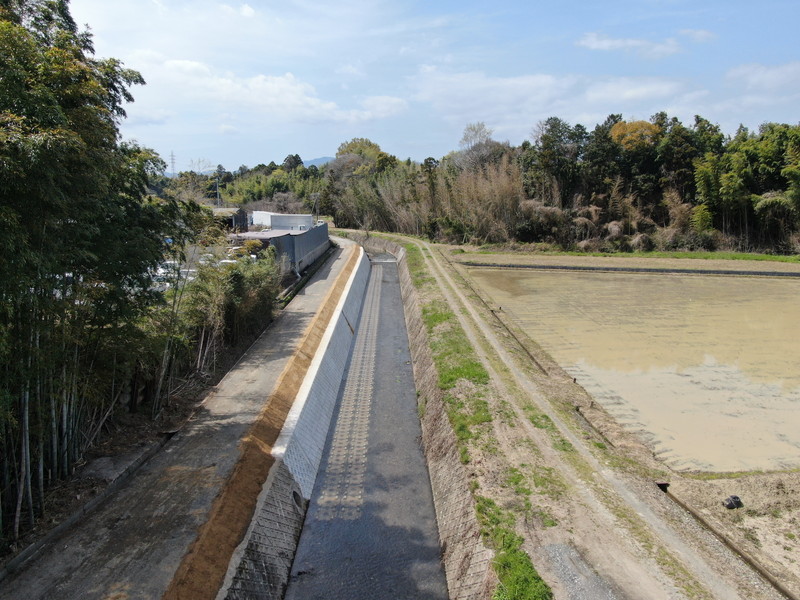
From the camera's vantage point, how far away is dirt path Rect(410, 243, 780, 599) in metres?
5.56

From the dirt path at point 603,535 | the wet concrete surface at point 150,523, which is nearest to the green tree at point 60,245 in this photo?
the wet concrete surface at point 150,523

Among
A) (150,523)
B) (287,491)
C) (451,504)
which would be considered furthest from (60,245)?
(451,504)

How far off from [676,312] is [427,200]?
3262cm

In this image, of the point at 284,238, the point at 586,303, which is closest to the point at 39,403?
the point at 284,238

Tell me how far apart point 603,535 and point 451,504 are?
230 cm

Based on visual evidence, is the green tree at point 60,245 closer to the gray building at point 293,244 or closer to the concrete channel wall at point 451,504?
the concrete channel wall at point 451,504

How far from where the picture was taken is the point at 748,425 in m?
10.4

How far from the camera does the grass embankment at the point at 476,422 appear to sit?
18.3 ft

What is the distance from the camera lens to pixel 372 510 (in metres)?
8.10

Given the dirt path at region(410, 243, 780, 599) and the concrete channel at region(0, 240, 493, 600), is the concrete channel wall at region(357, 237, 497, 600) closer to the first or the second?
the concrete channel at region(0, 240, 493, 600)

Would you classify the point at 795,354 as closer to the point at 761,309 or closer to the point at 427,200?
the point at 761,309

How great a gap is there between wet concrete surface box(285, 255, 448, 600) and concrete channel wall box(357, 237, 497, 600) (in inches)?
6.9

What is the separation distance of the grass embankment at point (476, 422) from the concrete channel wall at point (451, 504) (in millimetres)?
150

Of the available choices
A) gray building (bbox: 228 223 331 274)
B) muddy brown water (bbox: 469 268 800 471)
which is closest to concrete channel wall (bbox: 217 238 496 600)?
muddy brown water (bbox: 469 268 800 471)
